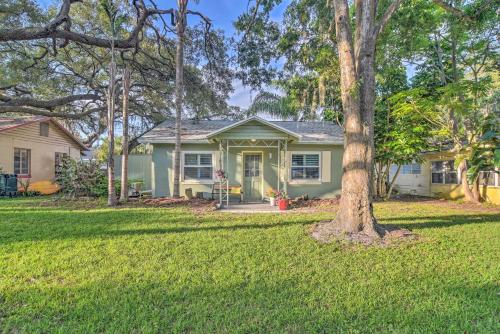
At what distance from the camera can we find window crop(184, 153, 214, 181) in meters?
12.4

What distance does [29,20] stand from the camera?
13938 millimetres

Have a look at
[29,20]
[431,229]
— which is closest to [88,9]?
[29,20]

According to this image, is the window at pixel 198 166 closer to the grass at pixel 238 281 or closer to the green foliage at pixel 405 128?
the grass at pixel 238 281

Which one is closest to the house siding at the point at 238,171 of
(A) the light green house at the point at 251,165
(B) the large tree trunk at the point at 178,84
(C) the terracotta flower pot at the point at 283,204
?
(A) the light green house at the point at 251,165

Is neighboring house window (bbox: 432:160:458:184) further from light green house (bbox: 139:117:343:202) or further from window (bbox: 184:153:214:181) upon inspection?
window (bbox: 184:153:214:181)

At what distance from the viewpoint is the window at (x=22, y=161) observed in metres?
15.3

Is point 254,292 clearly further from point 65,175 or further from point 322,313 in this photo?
point 65,175

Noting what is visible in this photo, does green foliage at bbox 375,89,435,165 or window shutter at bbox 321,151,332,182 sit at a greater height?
green foliage at bbox 375,89,435,165

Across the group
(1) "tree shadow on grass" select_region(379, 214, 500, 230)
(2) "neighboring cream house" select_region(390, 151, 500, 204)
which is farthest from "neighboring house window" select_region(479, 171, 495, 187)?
(1) "tree shadow on grass" select_region(379, 214, 500, 230)

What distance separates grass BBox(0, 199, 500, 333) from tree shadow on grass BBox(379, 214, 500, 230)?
0.43m

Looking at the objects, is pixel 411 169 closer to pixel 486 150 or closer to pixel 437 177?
pixel 437 177

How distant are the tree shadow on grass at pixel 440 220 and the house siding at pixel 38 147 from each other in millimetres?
15989

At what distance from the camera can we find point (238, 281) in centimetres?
398

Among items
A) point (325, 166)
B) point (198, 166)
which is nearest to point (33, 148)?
point (198, 166)
